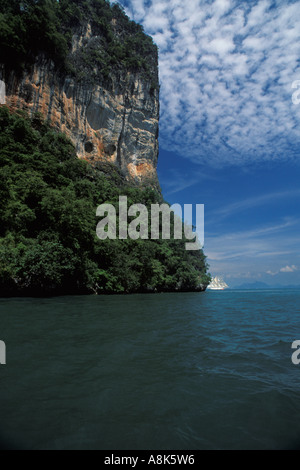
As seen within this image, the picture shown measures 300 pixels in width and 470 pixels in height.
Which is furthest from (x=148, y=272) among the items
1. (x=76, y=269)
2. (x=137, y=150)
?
(x=137, y=150)

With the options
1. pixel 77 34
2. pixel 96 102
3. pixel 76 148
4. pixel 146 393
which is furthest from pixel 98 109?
pixel 146 393

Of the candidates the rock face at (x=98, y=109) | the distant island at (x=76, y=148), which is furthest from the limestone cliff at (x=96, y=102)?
the distant island at (x=76, y=148)

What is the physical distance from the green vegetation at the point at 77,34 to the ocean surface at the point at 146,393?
36150 millimetres

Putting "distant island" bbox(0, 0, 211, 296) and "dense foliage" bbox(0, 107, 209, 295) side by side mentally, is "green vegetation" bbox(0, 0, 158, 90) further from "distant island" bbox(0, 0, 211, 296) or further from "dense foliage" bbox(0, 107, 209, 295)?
"dense foliage" bbox(0, 107, 209, 295)

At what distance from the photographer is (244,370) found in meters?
3.81

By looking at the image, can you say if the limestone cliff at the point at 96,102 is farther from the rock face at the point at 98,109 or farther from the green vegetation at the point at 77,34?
the green vegetation at the point at 77,34

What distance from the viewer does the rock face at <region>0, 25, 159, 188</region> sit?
97.0 ft

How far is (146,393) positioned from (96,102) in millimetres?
46056

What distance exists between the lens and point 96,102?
132 ft

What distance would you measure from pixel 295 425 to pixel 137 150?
5116cm

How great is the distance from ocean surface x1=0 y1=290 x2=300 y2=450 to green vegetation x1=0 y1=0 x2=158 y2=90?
36150mm

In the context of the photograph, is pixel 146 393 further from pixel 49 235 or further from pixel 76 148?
pixel 76 148

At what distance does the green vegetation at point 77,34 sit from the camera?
1095 inches

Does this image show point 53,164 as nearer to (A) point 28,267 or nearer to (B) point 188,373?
(A) point 28,267
